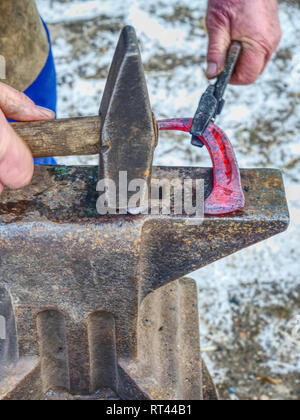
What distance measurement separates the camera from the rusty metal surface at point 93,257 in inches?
48.6

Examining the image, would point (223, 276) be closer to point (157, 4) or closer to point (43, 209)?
point (43, 209)

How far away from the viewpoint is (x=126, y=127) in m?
1.06

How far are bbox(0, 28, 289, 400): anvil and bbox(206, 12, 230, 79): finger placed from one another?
0.36 meters

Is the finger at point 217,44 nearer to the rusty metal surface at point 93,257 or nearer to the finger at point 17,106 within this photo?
the rusty metal surface at point 93,257

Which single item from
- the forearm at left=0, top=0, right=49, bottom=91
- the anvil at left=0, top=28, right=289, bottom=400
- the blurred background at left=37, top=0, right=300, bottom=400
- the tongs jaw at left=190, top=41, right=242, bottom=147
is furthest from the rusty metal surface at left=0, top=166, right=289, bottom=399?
the blurred background at left=37, top=0, right=300, bottom=400

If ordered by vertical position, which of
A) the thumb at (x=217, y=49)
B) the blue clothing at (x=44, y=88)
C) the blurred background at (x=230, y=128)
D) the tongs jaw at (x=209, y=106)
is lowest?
the blurred background at (x=230, y=128)

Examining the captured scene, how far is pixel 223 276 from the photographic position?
2.51 meters

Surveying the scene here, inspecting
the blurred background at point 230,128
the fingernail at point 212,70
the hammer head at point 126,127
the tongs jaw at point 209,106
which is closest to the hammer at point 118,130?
the hammer head at point 126,127

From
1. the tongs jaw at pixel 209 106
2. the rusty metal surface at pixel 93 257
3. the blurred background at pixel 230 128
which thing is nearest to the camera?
the rusty metal surface at pixel 93 257

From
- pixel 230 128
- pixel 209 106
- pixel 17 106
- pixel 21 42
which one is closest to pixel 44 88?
pixel 21 42

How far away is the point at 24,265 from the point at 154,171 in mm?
482

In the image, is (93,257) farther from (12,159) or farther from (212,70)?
(212,70)

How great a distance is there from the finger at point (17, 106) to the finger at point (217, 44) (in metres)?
0.70
